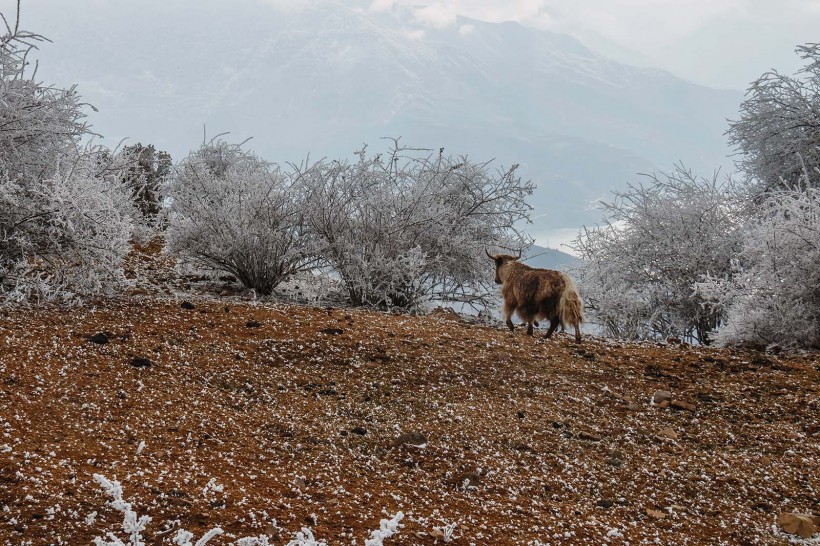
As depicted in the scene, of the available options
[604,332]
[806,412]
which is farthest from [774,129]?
[806,412]

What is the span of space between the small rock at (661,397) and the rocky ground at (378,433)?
0.06ft

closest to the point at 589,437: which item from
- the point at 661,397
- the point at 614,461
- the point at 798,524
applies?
the point at 614,461

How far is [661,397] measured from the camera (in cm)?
597

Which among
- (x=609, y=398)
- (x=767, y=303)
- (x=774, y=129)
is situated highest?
(x=774, y=129)

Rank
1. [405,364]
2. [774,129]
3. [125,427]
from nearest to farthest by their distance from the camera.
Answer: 1. [125,427]
2. [405,364]
3. [774,129]

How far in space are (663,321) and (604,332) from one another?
4.44 ft

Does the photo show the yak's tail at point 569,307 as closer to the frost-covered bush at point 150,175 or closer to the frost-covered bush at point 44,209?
the frost-covered bush at point 44,209

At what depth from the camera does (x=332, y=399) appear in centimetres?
542

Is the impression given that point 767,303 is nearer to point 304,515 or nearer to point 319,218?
point 319,218

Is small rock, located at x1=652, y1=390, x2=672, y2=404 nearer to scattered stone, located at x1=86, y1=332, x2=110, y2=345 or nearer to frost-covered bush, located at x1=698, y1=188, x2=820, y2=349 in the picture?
frost-covered bush, located at x1=698, y1=188, x2=820, y2=349

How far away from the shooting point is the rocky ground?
3.55 metres

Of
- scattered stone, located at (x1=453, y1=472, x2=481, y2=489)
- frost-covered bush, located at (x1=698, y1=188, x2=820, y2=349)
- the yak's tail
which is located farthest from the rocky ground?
frost-covered bush, located at (x1=698, y1=188, x2=820, y2=349)

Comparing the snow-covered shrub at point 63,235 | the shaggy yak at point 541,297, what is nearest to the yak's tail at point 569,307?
the shaggy yak at point 541,297

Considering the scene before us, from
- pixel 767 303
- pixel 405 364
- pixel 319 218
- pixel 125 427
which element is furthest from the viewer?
pixel 319 218
